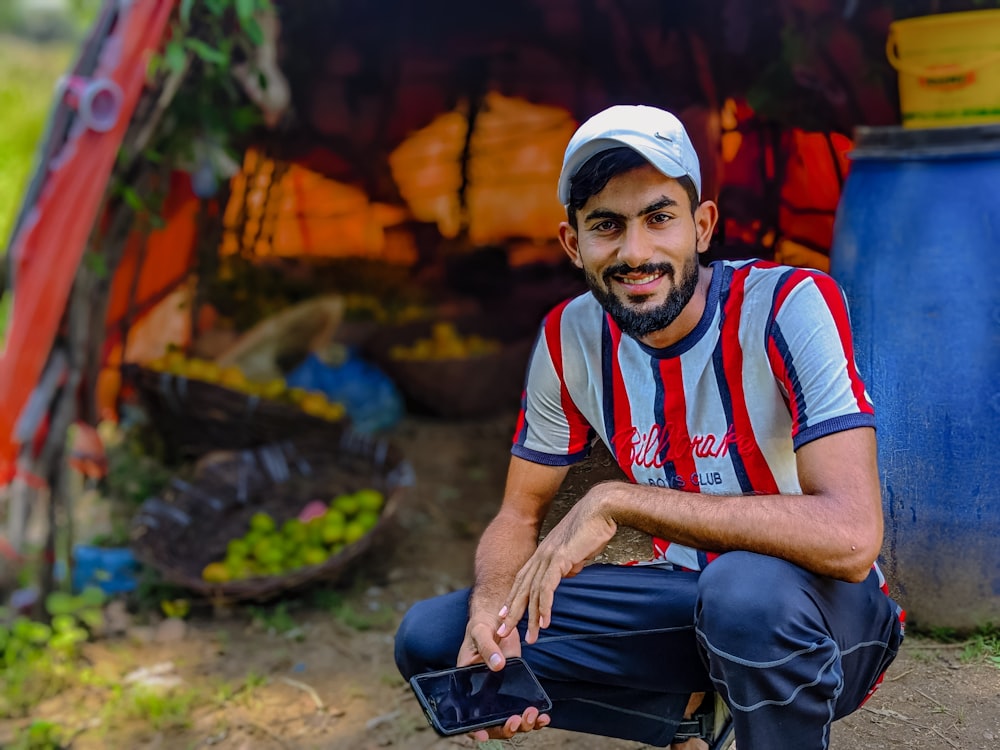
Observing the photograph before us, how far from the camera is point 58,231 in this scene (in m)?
3.15

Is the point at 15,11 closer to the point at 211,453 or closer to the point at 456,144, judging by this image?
the point at 456,144

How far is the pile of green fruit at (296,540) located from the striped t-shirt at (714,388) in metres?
1.79

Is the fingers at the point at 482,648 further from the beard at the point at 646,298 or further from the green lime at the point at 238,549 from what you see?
the green lime at the point at 238,549

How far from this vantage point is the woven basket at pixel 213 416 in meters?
4.26

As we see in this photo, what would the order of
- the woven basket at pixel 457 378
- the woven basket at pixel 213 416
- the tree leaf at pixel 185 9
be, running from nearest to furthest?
the tree leaf at pixel 185 9 < the woven basket at pixel 213 416 < the woven basket at pixel 457 378

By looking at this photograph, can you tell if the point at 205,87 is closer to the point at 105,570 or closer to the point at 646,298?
the point at 105,570

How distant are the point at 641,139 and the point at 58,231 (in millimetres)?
2155

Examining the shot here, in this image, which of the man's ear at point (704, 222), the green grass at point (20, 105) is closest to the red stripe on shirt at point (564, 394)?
the man's ear at point (704, 222)

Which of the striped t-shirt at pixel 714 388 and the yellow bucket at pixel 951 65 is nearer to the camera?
the striped t-shirt at pixel 714 388

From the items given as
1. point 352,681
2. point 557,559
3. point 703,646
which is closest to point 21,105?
point 352,681

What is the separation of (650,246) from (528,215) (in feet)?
15.3

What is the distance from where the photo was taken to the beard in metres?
1.84

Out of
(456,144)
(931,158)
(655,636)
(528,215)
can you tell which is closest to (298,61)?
(456,144)

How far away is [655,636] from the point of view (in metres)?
1.90
